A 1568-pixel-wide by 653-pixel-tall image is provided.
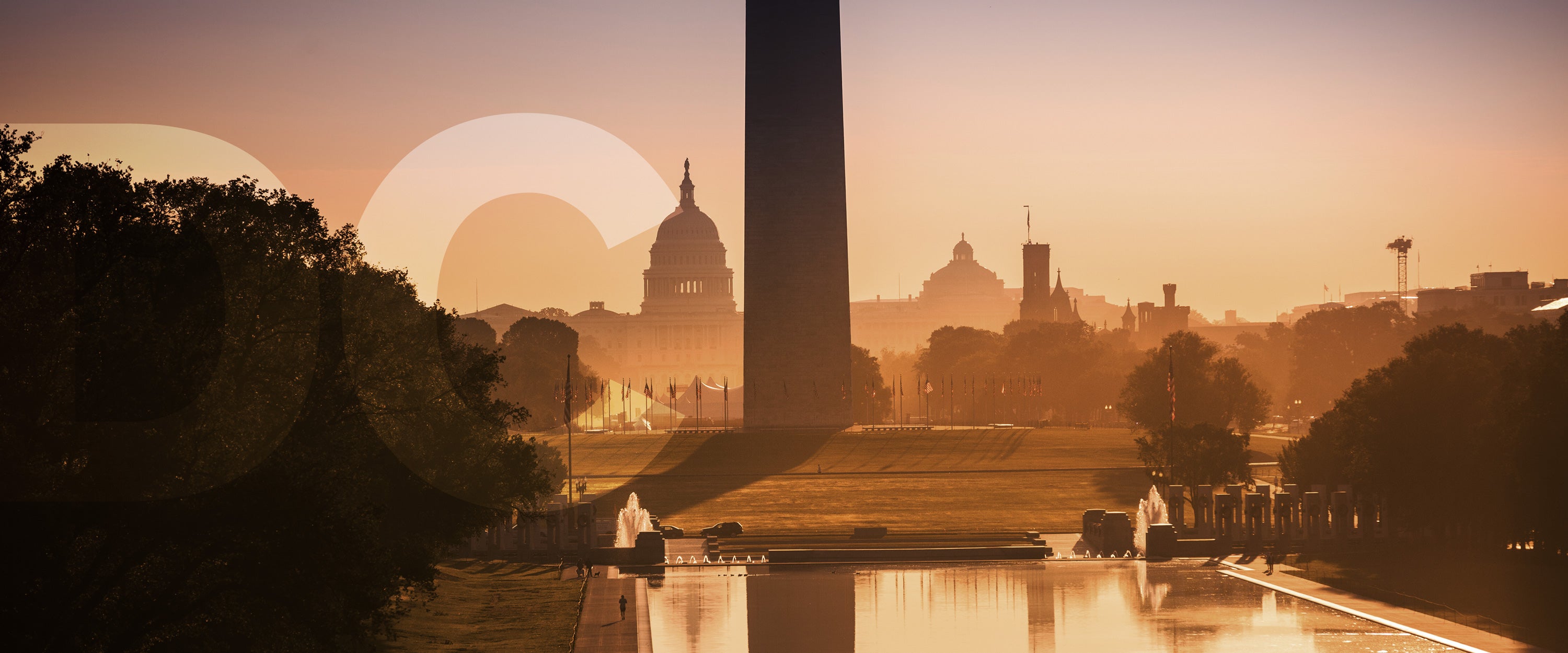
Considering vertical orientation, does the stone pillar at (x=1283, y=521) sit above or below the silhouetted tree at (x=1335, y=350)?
below

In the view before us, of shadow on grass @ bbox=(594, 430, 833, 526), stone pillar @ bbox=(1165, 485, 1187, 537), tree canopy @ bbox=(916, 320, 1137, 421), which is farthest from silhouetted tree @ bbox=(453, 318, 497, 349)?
stone pillar @ bbox=(1165, 485, 1187, 537)

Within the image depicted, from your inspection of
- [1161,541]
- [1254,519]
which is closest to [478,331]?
[1254,519]

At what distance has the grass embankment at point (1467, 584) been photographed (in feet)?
129

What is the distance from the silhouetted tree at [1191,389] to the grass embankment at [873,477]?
2.32 meters

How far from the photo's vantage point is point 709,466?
281 feet

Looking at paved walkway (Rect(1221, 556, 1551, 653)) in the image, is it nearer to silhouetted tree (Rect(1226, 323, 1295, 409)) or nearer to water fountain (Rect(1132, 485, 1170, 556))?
water fountain (Rect(1132, 485, 1170, 556))

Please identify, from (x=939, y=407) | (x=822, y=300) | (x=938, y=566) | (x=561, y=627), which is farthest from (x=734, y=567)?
(x=939, y=407)

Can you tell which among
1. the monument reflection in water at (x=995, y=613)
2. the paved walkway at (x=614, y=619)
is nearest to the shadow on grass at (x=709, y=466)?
the monument reflection in water at (x=995, y=613)

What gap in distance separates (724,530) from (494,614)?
21.1m

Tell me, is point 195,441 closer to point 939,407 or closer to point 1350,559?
point 1350,559

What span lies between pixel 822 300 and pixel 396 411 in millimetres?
57573

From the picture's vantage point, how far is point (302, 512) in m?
25.2

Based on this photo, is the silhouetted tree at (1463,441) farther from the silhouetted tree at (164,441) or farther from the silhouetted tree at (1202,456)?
the silhouetted tree at (164,441)

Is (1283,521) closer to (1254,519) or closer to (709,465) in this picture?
(1254,519)
